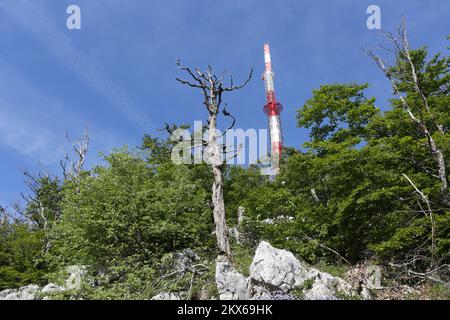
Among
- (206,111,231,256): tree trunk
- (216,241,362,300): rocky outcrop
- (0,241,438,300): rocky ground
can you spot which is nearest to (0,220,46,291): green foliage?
(0,241,438,300): rocky ground

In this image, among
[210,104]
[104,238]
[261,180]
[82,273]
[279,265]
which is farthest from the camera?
[261,180]

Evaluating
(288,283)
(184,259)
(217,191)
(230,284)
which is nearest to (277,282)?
(288,283)

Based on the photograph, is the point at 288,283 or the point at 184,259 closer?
the point at 288,283

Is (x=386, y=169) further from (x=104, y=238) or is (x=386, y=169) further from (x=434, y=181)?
(x=104, y=238)

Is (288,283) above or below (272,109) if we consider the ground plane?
below

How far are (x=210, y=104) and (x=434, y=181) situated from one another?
30.0 feet

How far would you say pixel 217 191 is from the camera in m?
14.6

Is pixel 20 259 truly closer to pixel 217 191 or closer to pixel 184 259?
pixel 184 259

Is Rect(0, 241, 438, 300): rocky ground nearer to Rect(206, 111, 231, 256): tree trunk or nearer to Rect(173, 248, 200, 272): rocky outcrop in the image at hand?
Rect(206, 111, 231, 256): tree trunk

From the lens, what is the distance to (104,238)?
1445 centimetres

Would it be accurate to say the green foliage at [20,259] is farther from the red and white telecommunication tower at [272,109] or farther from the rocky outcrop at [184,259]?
the red and white telecommunication tower at [272,109]

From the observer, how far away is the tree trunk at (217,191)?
13.7 meters

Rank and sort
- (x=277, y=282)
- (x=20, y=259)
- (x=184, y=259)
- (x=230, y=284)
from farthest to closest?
(x=20, y=259) → (x=184, y=259) → (x=230, y=284) → (x=277, y=282)
